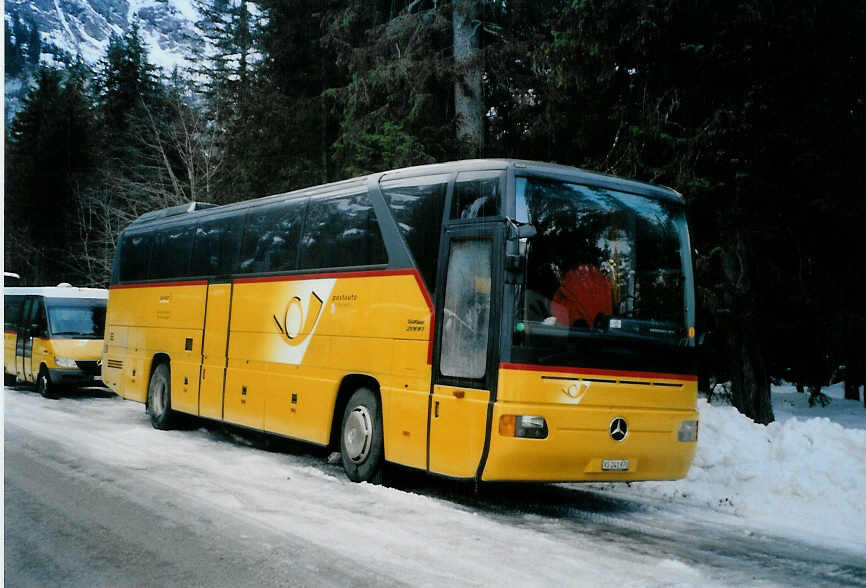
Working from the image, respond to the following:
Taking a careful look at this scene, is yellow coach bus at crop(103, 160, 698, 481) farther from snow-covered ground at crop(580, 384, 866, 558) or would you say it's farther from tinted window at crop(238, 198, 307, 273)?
snow-covered ground at crop(580, 384, 866, 558)

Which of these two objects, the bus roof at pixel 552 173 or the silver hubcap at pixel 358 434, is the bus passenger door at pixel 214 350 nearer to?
the silver hubcap at pixel 358 434

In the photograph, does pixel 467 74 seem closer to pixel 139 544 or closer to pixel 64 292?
pixel 64 292

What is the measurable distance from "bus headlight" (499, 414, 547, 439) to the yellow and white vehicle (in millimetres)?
15658

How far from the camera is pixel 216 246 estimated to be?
45.9 feet

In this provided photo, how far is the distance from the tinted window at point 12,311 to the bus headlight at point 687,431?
1916 cm

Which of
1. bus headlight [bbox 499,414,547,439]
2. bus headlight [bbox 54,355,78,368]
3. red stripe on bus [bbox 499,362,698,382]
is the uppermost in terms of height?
red stripe on bus [bbox 499,362,698,382]

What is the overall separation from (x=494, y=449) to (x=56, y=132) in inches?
1681

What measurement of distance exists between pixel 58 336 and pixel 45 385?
3.90 ft

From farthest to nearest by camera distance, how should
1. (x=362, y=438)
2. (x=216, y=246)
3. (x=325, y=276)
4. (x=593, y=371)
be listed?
(x=216, y=246) < (x=325, y=276) < (x=362, y=438) < (x=593, y=371)

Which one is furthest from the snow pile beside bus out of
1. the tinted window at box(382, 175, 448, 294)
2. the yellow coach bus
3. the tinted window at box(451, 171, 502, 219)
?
the tinted window at box(451, 171, 502, 219)

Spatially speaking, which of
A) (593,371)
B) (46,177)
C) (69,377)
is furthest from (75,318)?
(46,177)

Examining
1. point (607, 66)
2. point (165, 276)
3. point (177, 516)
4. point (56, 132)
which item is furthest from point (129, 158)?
point (177, 516)

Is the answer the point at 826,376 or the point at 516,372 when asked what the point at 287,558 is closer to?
the point at 516,372

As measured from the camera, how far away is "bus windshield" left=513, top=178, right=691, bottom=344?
8070 mm
